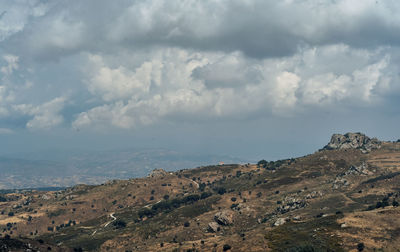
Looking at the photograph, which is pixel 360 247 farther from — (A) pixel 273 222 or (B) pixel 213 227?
(B) pixel 213 227

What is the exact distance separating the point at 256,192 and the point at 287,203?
3623 centimetres

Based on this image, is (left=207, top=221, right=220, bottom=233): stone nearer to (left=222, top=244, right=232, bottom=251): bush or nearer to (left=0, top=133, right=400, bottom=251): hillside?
(left=0, top=133, right=400, bottom=251): hillside

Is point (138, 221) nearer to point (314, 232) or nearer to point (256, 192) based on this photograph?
point (256, 192)

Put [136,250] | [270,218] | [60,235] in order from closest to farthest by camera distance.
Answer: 1. [136,250]
2. [270,218]
3. [60,235]

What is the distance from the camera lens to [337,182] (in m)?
166

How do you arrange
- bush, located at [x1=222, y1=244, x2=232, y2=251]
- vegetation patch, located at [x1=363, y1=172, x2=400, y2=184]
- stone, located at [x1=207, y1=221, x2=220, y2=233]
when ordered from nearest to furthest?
bush, located at [x1=222, y1=244, x2=232, y2=251] < stone, located at [x1=207, y1=221, x2=220, y2=233] < vegetation patch, located at [x1=363, y1=172, x2=400, y2=184]

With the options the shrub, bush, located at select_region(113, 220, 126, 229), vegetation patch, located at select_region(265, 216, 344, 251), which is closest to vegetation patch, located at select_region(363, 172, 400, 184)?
vegetation patch, located at select_region(265, 216, 344, 251)

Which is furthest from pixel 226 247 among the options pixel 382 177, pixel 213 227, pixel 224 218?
pixel 382 177

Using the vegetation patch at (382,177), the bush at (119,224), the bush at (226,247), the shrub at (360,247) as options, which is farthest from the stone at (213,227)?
the vegetation patch at (382,177)

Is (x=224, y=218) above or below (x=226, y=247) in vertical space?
above

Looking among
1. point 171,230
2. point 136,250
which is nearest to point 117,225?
point 171,230

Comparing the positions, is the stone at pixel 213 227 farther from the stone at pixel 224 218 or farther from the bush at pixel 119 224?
the bush at pixel 119 224

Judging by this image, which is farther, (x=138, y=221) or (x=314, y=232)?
(x=138, y=221)

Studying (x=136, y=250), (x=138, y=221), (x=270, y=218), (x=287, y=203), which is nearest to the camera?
(x=136, y=250)
